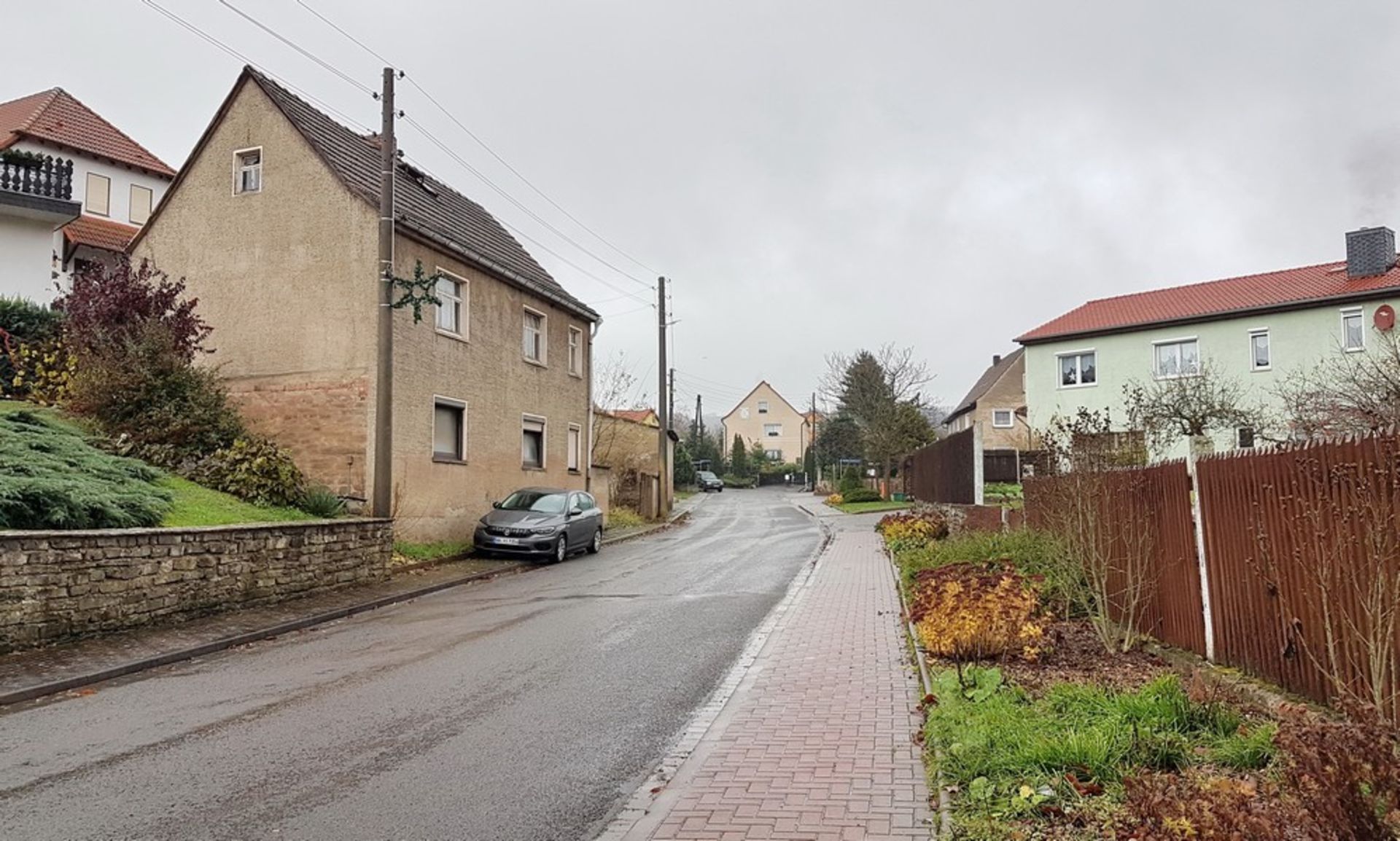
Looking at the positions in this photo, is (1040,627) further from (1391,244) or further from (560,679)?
(1391,244)

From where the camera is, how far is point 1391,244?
102 feet

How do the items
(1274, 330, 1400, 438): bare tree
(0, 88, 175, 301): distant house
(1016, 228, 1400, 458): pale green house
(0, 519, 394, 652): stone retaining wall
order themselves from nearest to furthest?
(0, 519, 394, 652): stone retaining wall
(1274, 330, 1400, 438): bare tree
(0, 88, 175, 301): distant house
(1016, 228, 1400, 458): pale green house

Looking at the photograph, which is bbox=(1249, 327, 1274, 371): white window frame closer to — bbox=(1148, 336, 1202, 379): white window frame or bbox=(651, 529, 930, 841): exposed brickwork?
bbox=(1148, 336, 1202, 379): white window frame

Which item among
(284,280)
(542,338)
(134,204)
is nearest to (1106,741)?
(284,280)

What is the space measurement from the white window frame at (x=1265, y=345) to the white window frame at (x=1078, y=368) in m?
5.37

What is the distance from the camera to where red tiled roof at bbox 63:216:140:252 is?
26.8 meters

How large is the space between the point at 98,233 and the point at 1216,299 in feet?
124

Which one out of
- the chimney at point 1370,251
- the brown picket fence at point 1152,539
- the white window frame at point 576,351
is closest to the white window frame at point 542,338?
the white window frame at point 576,351

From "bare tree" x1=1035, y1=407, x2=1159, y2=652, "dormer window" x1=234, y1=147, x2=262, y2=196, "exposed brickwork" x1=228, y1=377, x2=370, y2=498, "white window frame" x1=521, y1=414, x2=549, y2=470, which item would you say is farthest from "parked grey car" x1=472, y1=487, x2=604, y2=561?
"bare tree" x1=1035, y1=407, x2=1159, y2=652

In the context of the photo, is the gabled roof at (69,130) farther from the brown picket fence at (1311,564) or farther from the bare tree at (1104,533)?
the brown picket fence at (1311,564)

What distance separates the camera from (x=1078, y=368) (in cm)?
3741

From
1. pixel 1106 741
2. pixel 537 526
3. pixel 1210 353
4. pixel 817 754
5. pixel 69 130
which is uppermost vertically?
pixel 69 130

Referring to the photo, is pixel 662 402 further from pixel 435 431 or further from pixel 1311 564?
pixel 1311 564

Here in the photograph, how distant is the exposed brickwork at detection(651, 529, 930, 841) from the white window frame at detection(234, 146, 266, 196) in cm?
1542
